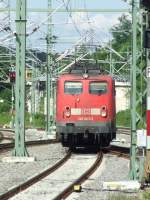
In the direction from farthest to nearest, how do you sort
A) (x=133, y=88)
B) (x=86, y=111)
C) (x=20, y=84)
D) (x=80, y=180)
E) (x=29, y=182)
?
(x=86, y=111)
(x=20, y=84)
(x=80, y=180)
(x=29, y=182)
(x=133, y=88)

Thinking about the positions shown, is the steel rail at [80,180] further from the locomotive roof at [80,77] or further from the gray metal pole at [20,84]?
the locomotive roof at [80,77]

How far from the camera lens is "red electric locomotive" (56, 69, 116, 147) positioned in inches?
1026

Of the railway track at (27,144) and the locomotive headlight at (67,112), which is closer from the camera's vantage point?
the locomotive headlight at (67,112)

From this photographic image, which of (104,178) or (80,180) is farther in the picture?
(104,178)

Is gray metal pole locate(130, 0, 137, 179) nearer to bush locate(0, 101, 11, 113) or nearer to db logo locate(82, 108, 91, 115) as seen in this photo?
db logo locate(82, 108, 91, 115)

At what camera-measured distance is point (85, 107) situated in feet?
86.3

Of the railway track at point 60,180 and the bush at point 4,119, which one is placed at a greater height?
the railway track at point 60,180

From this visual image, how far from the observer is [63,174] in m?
18.7

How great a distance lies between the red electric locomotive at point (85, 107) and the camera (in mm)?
26062

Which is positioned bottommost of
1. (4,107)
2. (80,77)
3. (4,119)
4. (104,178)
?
(4,119)

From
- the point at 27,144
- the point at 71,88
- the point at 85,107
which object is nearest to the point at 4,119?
the point at 27,144

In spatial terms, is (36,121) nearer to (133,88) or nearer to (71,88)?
(71,88)

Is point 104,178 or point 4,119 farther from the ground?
point 104,178

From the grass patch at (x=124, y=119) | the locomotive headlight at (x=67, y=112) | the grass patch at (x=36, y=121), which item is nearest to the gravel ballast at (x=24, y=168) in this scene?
the locomotive headlight at (x=67, y=112)
